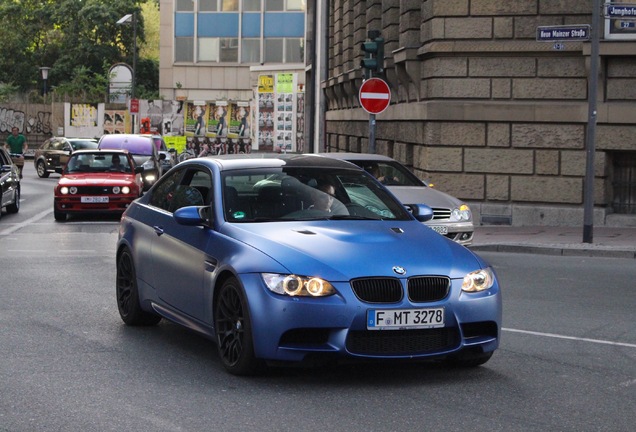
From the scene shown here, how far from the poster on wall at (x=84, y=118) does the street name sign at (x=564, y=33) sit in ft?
199

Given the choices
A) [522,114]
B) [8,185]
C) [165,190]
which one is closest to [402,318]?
[165,190]

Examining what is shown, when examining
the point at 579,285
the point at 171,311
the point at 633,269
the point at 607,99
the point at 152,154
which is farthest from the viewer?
the point at 152,154

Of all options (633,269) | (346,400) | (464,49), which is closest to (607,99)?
(464,49)

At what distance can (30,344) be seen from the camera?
9.35 metres

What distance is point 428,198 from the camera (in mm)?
16938

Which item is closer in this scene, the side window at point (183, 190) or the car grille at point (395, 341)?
the car grille at point (395, 341)

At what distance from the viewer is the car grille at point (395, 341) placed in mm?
7633

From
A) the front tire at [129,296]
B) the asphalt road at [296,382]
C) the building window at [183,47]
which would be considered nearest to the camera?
the asphalt road at [296,382]

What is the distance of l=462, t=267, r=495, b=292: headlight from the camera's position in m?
7.89

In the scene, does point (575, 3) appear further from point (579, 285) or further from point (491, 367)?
point (491, 367)

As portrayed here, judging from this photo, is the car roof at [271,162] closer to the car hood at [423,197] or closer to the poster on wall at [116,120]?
the car hood at [423,197]

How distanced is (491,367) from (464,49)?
1550cm

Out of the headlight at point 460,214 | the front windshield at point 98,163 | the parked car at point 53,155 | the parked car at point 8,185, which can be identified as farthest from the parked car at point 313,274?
the parked car at point 53,155

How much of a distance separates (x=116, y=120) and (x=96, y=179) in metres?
53.5
